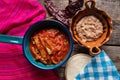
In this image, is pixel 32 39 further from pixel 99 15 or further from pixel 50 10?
pixel 99 15

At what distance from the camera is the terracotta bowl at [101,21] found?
3.34ft

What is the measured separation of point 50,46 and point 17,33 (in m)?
0.11

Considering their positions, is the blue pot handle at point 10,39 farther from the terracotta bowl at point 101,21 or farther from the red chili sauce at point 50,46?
the terracotta bowl at point 101,21

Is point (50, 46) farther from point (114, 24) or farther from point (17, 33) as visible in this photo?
point (114, 24)

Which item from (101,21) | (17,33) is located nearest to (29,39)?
(17,33)

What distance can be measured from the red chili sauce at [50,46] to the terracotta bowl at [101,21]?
0.04 metres

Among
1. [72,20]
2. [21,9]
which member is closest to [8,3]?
[21,9]

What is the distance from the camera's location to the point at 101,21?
1.04 meters

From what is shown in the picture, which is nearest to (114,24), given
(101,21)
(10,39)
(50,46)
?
(101,21)

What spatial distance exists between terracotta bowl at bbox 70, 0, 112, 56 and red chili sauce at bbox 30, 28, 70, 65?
1.6 inches

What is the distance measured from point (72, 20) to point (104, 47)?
14cm

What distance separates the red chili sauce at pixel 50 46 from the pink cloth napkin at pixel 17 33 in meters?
0.05

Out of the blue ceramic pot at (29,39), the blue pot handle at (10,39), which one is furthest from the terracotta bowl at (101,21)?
the blue pot handle at (10,39)

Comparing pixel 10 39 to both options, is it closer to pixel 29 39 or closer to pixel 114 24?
pixel 29 39
